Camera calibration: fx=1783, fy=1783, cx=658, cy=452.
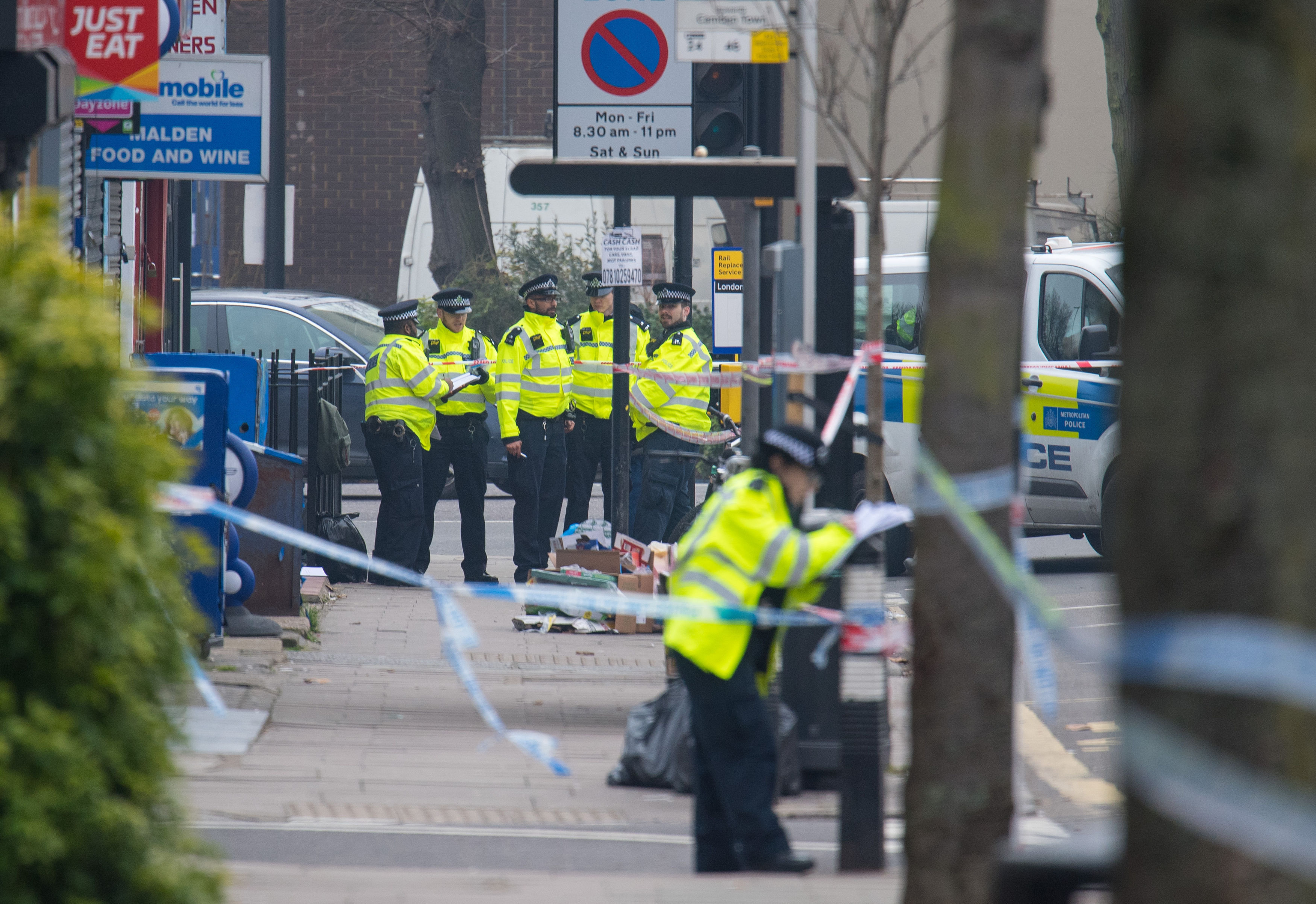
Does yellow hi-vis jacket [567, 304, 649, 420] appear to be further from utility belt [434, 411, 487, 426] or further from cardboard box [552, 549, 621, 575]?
cardboard box [552, 549, 621, 575]

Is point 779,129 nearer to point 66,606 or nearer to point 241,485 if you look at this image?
point 241,485

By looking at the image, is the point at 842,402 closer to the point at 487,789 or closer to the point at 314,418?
the point at 487,789

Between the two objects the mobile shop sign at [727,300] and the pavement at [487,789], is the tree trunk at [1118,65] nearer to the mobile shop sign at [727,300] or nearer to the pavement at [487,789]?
the mobile shop sign at [727,300]

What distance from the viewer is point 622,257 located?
1152 cm

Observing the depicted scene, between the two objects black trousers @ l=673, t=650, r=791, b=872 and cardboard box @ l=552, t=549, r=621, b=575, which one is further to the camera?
cardboard box @ l=552, t=549, r=621, b=575

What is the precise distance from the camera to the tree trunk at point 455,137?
74.7ft

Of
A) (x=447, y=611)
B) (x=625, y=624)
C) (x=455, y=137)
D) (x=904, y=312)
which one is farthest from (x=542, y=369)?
(x=455, y=137)

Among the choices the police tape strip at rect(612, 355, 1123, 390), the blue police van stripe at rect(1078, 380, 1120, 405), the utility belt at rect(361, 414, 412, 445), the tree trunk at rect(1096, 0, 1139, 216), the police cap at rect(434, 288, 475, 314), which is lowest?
the utility belt at rect(361, 414, 412, 445)

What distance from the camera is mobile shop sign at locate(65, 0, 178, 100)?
27.3ft

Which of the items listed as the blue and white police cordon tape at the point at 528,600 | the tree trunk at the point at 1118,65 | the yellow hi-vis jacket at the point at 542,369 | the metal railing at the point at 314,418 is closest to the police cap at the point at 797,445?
the blue and white police cordon tape at the point at 528,600

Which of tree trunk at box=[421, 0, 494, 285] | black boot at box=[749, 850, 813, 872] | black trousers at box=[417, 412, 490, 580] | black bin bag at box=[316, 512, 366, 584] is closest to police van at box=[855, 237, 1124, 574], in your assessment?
black trousers at box=[417, 412, 490, 580]

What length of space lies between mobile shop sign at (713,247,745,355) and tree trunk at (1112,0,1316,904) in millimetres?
12094

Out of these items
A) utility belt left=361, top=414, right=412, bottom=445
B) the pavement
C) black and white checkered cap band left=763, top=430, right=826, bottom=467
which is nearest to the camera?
the pavement

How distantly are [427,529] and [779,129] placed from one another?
3.82 meters
